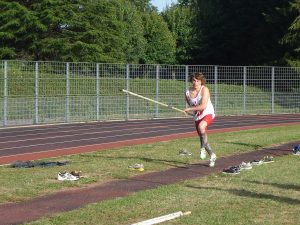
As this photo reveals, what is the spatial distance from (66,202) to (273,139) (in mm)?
10330

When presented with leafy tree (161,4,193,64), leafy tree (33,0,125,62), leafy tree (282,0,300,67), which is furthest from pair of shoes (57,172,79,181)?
leafy tree (161,4,193,64)

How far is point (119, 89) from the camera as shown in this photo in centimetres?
2797

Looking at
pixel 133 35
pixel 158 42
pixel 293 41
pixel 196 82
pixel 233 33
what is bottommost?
pixel 196 82

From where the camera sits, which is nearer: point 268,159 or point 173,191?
point 173,191

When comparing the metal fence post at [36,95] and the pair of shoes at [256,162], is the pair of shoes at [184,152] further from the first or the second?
the metal fence post at [36,95]

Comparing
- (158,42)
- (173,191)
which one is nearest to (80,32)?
(158,42)

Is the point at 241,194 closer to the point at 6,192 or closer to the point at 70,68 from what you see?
the point at 6,192

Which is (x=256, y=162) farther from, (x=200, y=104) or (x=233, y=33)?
(x=233, y=33)

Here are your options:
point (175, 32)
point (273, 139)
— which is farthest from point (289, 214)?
point (175, 32)

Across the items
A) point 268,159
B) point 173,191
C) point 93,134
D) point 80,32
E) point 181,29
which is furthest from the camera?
point 181,29

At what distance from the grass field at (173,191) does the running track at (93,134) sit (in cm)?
190

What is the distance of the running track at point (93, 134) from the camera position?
1644cm

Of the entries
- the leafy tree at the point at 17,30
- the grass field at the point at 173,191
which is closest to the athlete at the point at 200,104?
the grass field at the point at 173,191

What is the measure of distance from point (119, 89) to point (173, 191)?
18244 mm
